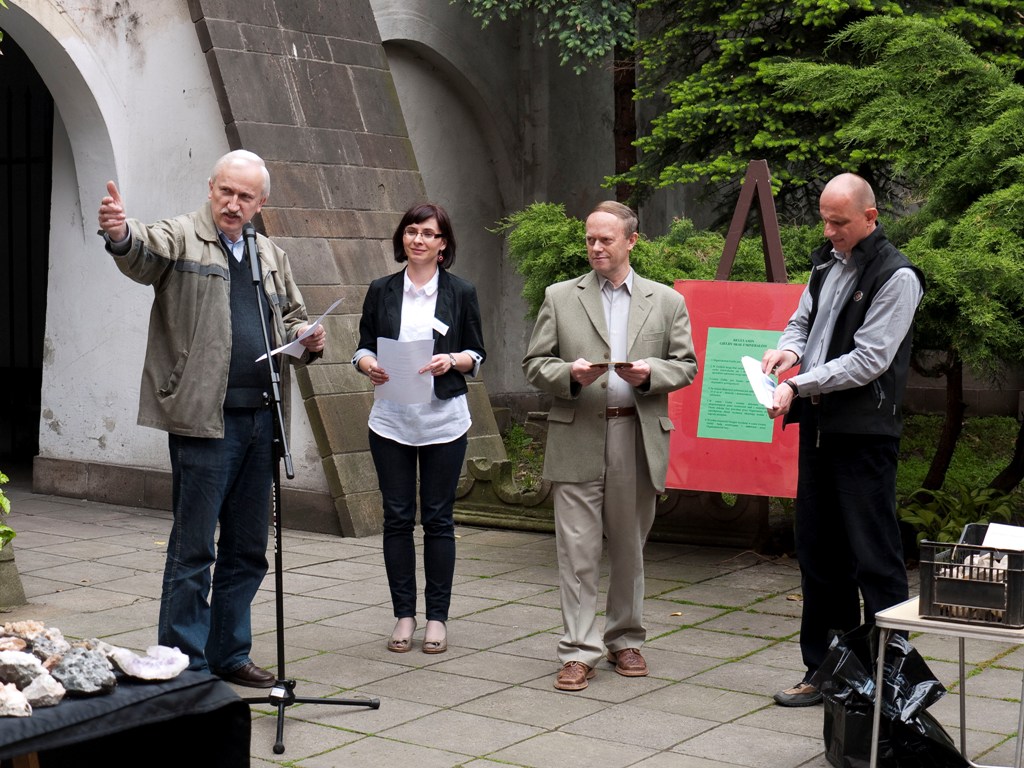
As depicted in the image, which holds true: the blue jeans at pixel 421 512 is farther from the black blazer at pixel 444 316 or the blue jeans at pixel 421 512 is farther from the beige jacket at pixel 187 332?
the beige jacket at pixel 187 332

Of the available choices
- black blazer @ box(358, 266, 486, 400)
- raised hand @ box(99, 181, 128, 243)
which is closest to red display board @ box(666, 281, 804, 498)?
black blazer @ box(358, 266, 486, 400)

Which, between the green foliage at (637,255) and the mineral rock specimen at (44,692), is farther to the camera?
the green foliage at (637,255)

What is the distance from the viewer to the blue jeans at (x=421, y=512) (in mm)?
6117

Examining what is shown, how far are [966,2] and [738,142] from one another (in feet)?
6.22

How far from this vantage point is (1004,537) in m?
4.46

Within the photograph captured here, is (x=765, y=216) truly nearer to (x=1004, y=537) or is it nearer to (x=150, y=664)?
(x=1004, y=537)

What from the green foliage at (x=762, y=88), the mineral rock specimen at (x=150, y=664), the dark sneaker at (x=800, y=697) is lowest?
the dark sneaker at (x=800, y=697)

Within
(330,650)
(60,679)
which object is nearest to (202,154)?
(330,650)

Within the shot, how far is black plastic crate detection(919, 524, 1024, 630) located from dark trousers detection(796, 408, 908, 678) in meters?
0.93

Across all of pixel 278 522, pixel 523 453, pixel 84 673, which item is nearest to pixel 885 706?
pixel 278 522

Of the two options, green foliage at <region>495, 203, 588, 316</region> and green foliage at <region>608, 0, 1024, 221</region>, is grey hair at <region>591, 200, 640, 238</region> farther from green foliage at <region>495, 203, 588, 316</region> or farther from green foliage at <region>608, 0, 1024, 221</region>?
green foliage at <region>608, 0, 1024, 221</region>

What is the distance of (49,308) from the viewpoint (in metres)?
10.5

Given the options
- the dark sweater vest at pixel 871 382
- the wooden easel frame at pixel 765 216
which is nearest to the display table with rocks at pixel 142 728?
the dark sweater vest at pixel 871 382

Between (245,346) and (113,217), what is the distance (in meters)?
0.77
